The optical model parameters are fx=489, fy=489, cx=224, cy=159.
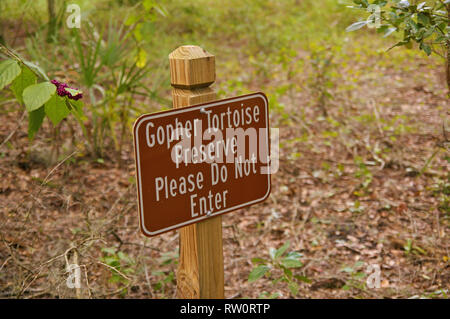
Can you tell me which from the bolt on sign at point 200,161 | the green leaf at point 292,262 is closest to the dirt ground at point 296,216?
the green leaf at point 292,262

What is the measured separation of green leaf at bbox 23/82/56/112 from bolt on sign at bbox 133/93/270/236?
333mm

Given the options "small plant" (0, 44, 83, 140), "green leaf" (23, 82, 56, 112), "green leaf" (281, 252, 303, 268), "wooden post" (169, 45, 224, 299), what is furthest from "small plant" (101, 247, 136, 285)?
"green leaf" (23, 82, 56, 112)

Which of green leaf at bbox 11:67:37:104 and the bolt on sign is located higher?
green leaf at bbox 11:67:37:104

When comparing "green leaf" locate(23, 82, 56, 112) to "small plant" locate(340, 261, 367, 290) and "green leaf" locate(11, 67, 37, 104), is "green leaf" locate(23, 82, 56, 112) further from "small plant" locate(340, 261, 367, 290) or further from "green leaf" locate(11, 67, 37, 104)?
"small plant" locate(340, 261, 367, 290)

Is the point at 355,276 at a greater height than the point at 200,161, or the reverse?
the point at 200,161

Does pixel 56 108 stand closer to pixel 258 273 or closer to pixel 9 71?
pixel 9 71

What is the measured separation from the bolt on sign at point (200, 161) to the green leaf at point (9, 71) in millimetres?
459

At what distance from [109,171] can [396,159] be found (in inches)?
103

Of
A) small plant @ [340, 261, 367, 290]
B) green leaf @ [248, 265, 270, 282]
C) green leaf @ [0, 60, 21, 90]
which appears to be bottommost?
small plant @ [340, 261, 367, 290]

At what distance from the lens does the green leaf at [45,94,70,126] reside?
166 cm

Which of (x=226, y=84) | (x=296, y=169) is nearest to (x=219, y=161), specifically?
(x=296, y=169)

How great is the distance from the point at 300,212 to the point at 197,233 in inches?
94.5

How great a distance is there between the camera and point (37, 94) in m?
1.55

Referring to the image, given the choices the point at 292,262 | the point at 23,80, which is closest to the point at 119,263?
the point at 292,262
